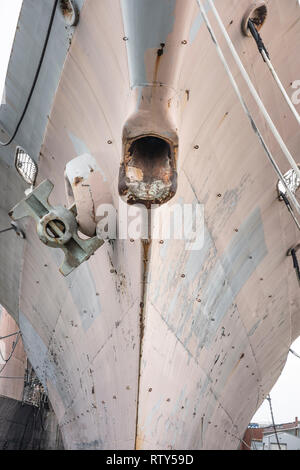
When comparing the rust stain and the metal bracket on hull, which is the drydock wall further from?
the rust stain

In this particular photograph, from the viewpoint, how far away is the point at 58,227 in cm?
328

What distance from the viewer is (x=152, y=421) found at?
3.64 m

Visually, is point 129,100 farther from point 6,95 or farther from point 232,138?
point 6,95

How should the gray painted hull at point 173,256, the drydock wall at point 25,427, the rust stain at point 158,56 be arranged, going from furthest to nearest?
the drydock wall at point 25,427
the gray painted hull at point 173,256
the rust stain at point 158,56

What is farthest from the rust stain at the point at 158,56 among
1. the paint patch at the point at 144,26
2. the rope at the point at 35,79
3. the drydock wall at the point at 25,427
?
the drydock wall at the point at 25,427

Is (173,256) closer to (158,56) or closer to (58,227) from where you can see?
(58,227)

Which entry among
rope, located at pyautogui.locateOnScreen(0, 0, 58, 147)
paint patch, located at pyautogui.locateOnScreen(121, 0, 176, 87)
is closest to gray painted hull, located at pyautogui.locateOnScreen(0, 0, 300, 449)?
paint patch, located at pyautogui.locateOnScreen(121, 0, 176, 87)

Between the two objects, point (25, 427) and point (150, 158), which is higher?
point (25, 427)

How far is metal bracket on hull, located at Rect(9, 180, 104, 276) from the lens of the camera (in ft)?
10.7

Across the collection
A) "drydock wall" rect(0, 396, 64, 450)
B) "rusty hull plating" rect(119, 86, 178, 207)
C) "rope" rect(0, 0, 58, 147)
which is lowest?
"rusty hull plating" rect(119, 86, 178, 207)

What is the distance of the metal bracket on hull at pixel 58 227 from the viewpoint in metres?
3.27

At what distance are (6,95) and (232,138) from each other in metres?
2.29

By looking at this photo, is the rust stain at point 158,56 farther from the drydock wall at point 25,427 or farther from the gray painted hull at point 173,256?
the drydock wall at point 25,427

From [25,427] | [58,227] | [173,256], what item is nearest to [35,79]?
[58,227]
